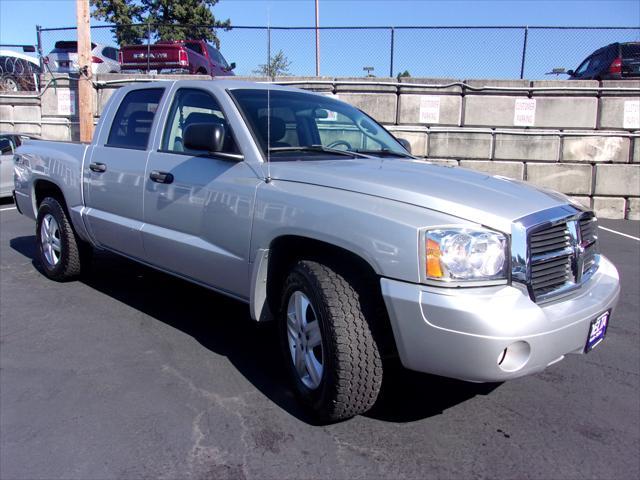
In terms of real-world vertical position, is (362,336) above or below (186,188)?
below

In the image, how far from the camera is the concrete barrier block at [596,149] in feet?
36.9

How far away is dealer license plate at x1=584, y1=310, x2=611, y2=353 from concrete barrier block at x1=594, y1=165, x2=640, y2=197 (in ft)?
30.5

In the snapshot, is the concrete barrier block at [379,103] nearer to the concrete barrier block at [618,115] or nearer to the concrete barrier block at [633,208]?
the concrete barrier block at [618,115]

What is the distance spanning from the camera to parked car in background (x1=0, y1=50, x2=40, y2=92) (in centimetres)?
1661

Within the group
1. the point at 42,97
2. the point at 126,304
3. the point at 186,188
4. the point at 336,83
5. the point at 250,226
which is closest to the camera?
the point at 250,226

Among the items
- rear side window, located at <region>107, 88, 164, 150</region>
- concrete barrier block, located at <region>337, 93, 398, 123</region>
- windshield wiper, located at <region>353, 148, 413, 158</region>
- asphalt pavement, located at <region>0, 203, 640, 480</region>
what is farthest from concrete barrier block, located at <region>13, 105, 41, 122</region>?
windshield wiper, located at <region>353, 148, 413, 158</region>

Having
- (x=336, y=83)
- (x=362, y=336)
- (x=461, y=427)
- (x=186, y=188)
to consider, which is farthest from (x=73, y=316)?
(x=336, y=83)

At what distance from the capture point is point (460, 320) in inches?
96.3

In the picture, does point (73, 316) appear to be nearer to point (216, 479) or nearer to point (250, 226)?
point (250, 226)

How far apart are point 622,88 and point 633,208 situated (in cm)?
249

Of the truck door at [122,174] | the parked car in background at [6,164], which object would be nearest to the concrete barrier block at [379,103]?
the parked car in background at [6,164]

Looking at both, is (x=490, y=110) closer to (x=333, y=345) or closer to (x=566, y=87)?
(x=566, y=87)

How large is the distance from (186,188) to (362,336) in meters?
1.74

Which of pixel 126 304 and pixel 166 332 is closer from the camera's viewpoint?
pixel 166 332
